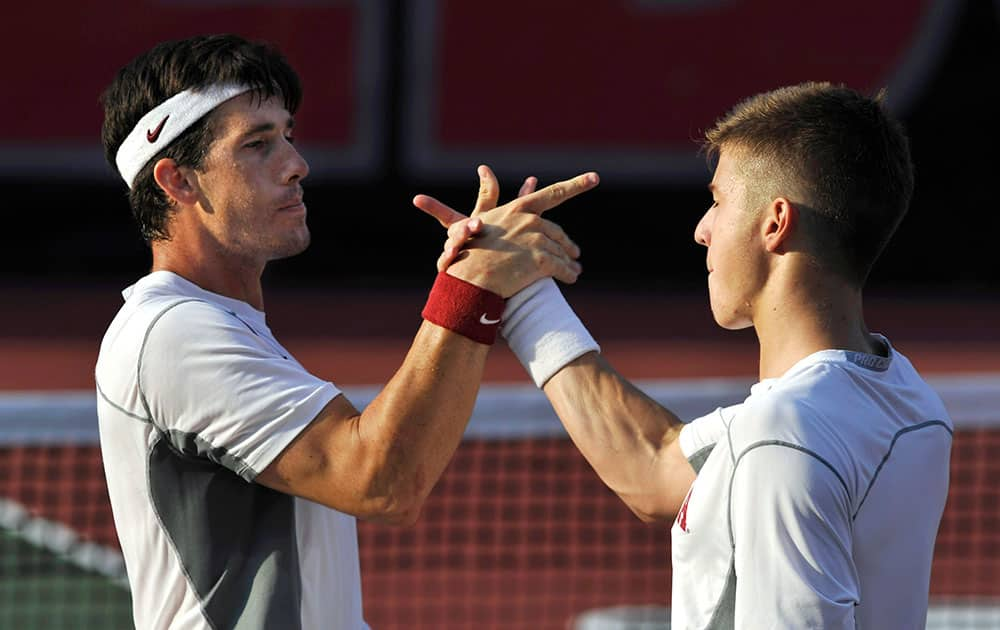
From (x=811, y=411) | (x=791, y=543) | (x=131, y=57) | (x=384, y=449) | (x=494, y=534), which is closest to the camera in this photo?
(x=791, y=543)

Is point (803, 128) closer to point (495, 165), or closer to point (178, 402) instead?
point (178, 402)

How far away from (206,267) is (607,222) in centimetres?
1203

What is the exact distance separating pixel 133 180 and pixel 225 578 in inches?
37.7

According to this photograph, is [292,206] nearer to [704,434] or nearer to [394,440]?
[394,440]

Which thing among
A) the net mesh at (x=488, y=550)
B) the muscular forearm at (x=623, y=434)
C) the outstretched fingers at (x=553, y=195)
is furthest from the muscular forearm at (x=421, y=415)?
the net mesh at (x=488, y=550)

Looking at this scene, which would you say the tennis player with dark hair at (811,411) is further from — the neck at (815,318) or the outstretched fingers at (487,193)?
the outstretched fingers at (487,193)

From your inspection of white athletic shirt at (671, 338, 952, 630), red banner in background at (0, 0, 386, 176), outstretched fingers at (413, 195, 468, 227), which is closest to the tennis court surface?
outstretched fingers at (413, 195, 468, 227)

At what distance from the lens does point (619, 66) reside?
14.5m

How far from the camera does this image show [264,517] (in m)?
3.01

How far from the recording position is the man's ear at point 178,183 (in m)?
3.24

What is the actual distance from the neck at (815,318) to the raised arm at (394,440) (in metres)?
0.67

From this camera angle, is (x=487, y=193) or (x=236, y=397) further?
(x=487, y=193)

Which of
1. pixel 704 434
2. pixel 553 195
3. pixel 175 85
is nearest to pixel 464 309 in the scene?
pixel 553 195

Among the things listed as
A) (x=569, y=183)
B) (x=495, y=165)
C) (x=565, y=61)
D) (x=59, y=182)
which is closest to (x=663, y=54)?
(x=565, y=61)
